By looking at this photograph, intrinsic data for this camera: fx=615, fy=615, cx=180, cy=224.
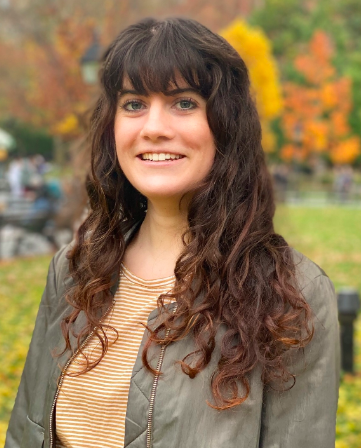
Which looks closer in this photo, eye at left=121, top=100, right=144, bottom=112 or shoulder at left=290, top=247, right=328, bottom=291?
shoulder at left=290, top=247, right=328, bottom=291

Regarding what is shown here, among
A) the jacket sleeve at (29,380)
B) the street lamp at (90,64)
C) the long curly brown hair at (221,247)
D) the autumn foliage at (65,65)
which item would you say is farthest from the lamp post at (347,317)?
the street lamp at (90,64)

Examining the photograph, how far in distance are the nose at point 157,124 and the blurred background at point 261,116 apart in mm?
1468

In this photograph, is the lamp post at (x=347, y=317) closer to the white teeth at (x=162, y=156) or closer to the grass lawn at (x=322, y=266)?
the grass lawn at (x=322, y=266)

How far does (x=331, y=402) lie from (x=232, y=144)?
2.67ft

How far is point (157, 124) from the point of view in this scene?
181 cm

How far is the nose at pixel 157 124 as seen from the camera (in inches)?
71.6

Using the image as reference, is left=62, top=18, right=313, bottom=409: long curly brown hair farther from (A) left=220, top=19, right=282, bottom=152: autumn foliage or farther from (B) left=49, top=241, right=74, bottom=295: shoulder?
(A) left=220, top=19, right=282, bottom=152: autumn foliage

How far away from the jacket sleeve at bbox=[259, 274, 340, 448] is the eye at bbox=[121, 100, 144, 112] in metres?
0.75

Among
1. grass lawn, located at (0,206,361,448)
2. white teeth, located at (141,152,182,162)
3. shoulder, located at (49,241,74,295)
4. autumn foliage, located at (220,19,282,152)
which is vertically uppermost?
autumn foliage, located at (220,19,282,152)

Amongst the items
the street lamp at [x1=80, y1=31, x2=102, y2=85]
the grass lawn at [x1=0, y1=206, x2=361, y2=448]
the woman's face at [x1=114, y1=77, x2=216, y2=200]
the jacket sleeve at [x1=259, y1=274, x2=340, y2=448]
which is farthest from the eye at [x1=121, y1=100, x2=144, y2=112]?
the street lamp at [x1=80, y1=31, x2=102, y2=85]

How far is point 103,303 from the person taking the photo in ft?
6.50

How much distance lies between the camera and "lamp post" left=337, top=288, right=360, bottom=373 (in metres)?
5.41

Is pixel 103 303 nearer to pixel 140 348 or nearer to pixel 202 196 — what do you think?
pixel 140 348

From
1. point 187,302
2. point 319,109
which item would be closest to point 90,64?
point 187,302
